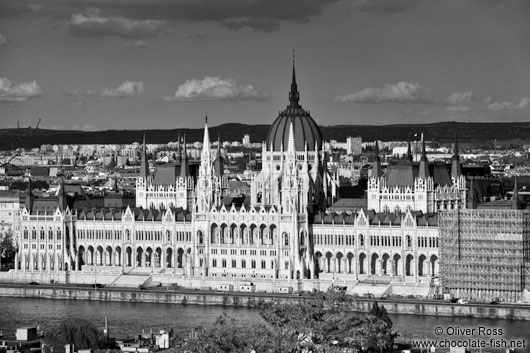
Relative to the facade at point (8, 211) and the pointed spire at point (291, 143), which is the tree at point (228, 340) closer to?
the pointed spire at point (291, 143)

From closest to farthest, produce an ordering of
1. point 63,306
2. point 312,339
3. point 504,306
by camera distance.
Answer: point 312,339 → point 504,306 → point 63,306

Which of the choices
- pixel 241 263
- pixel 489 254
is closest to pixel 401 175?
pixel 241 263

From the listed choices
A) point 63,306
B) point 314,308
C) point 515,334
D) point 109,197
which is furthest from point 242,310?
point 314,308

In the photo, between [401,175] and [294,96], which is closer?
[401,175]

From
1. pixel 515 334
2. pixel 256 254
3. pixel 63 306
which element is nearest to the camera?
pixel 515 334

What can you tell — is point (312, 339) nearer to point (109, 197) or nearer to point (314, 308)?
point (314, 308)

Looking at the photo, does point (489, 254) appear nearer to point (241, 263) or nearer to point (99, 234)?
point (241, 263)

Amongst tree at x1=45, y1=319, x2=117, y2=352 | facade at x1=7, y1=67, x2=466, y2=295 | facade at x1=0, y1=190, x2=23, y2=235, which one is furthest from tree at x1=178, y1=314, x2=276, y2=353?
facade at x1=0, y1=190, x2=23, y2=235
